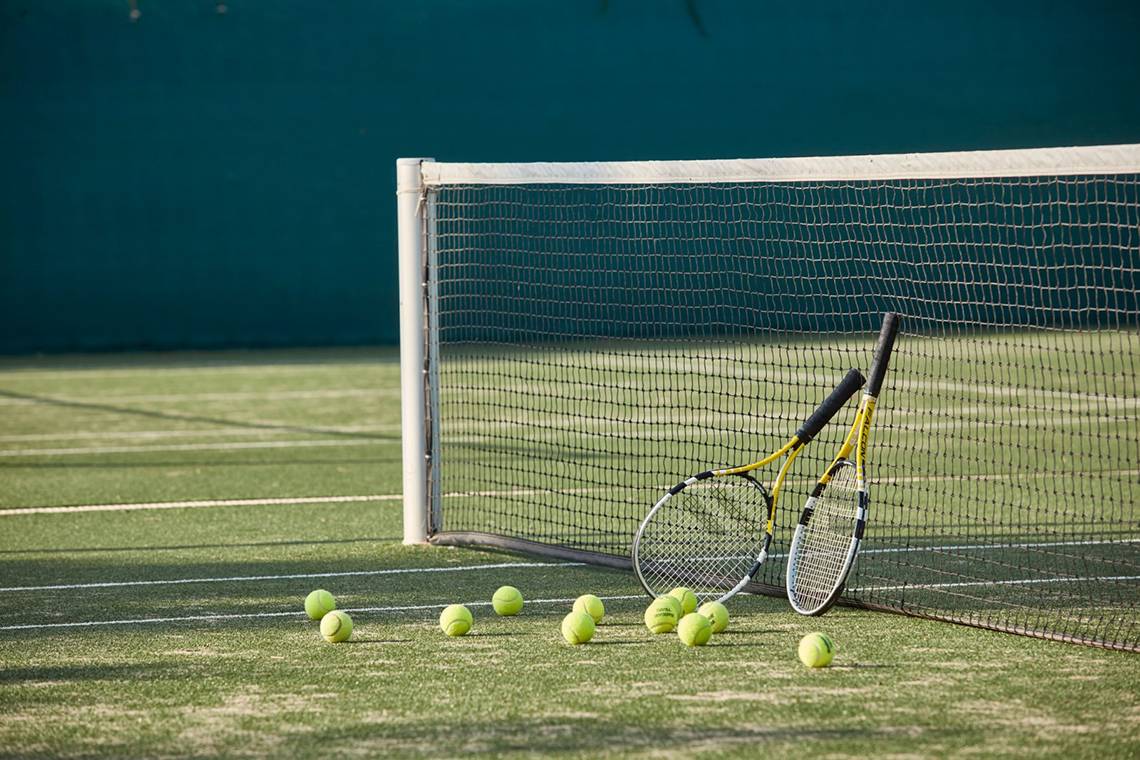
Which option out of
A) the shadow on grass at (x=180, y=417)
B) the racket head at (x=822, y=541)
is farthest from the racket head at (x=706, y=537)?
the shadow on grass at (x=180, y=417)

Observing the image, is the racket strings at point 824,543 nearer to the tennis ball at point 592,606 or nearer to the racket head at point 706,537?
the racket head at point 706,537

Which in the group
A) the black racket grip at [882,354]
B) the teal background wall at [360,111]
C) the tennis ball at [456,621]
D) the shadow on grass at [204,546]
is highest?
the teal background wall at [360,111]

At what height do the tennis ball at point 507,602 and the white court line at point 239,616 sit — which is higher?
the tennis ball at point 507,602

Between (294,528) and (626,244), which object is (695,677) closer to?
(294,528)

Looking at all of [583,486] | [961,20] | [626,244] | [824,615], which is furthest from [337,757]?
[961,20]

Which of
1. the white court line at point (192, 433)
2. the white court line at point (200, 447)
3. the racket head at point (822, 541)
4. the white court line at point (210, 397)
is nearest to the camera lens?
the racket head at point (822, 541)

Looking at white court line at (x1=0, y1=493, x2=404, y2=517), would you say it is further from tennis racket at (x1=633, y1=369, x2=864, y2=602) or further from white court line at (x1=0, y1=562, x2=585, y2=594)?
tennis racket at (x1=633, y1=369, x2=864, y2=602)

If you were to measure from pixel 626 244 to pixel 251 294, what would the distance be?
5761 mm

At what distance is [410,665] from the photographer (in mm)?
5602

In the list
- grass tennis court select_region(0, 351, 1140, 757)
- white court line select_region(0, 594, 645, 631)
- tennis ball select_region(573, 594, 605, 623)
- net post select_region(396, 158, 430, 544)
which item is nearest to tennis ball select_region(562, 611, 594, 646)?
grass tennis court select_region(0, 351, 1140, 757)

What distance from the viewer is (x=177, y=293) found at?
22.7 m

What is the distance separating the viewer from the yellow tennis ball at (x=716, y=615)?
5948 millimetres

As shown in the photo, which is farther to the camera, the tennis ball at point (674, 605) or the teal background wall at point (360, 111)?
the teal background wall at point (360, 111)

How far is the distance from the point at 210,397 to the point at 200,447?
4062 mm
